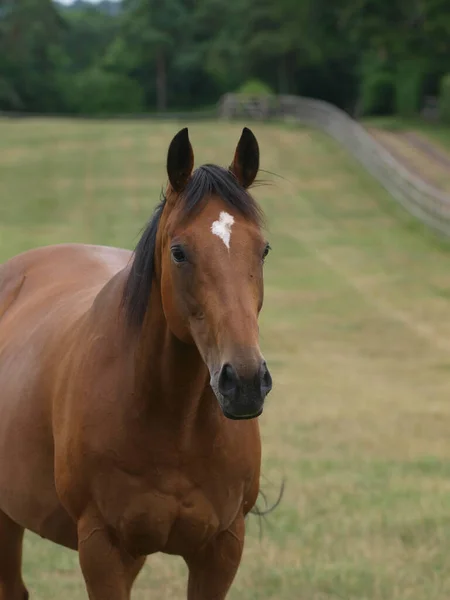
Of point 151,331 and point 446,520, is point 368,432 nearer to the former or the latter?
point 446,520

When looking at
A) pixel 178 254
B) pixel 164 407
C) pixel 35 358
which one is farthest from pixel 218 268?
pixel 35 358

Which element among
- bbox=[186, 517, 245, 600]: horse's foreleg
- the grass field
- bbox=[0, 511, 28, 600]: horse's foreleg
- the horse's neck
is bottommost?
the grass field

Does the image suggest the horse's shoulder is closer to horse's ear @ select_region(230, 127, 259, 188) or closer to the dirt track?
horse's ear @ select_region(230, 127, 259, 188)

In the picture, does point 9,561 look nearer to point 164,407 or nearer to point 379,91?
point 164,407

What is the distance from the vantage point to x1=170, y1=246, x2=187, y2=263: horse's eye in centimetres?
296

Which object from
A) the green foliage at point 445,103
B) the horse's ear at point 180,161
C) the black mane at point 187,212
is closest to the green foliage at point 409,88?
the green foliage at point 445,103

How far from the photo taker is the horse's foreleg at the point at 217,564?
347cm

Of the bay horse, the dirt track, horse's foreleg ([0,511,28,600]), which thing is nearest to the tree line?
the dirt track

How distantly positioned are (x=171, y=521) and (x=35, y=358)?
104 centimetres

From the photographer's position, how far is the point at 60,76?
73.9 m

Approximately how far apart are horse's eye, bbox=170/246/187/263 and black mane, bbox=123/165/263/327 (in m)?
0.13

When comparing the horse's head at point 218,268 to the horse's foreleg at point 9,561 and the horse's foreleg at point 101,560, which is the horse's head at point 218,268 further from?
the horse's foreleg at point 9,561

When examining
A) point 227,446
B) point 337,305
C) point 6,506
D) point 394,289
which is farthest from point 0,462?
point 394,289

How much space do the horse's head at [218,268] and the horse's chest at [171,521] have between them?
0.53 metres
